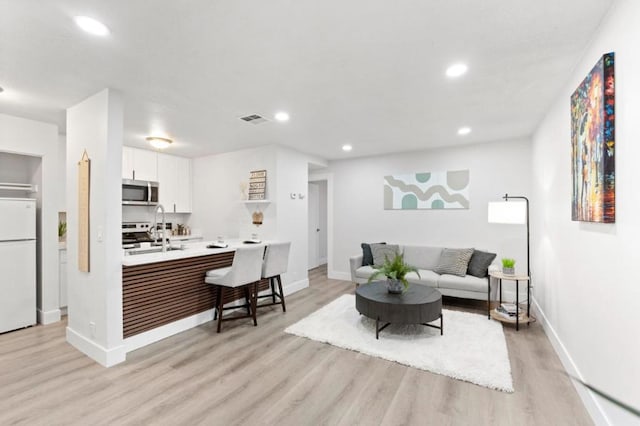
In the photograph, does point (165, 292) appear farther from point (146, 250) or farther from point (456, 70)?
point (456, 70)

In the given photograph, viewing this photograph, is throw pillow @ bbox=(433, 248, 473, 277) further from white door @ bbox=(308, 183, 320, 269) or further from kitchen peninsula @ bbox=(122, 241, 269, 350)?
white door @ bbox=(308, 183, 320, 269)

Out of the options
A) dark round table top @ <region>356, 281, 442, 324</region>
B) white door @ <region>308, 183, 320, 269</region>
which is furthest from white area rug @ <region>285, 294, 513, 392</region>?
white door @ <region>308, 183, 320, 269</region>

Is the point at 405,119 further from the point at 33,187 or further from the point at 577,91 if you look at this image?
the point at 33,187

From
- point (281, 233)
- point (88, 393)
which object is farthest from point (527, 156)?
point (88, 393)

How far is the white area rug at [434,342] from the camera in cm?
258

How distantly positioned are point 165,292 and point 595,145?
12.9 ft

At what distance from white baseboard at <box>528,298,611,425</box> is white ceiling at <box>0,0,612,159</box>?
2357 mm

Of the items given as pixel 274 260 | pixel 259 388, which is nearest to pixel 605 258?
pixel 259 388

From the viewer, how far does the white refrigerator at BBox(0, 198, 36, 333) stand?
11.1ft

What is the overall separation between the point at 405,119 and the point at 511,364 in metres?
2.76

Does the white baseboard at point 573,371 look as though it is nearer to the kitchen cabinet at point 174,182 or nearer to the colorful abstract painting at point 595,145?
the colorful abstract painting at point 595,145

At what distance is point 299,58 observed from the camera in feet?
7.32

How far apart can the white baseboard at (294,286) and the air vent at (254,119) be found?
8.73 ft

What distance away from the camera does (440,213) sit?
5.16 metres
